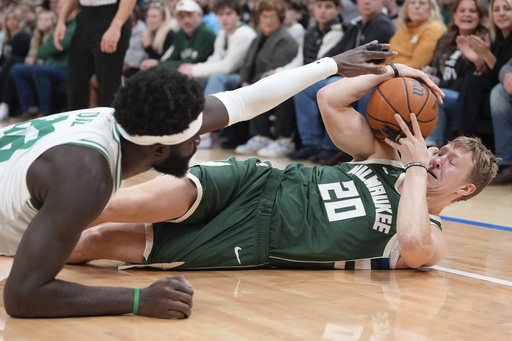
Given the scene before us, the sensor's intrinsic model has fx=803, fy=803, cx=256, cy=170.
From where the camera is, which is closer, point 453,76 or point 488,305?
point 488,305

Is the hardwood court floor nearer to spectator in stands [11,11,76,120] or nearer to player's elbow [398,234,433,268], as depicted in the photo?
player's elbow [398,234,433,268]

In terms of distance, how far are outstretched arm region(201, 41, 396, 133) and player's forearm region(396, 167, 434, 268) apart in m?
0.56

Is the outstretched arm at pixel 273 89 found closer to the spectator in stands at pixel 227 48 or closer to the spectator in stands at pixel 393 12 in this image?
the spectator in stands at pixel 393 12

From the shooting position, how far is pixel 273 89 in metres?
3.53

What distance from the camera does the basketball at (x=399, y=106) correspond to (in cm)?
396

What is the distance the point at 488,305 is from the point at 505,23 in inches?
168

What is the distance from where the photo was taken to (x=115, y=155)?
284 centimetres

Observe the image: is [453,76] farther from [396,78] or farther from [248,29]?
[396,78]

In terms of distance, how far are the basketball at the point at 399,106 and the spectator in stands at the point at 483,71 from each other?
10.6 ft

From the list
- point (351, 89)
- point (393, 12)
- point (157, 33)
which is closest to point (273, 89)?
point (351, 89)

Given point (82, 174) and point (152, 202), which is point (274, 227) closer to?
point (152, 202)

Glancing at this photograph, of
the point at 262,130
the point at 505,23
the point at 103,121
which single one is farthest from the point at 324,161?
the point at 103,121

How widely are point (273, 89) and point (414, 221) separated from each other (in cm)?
86

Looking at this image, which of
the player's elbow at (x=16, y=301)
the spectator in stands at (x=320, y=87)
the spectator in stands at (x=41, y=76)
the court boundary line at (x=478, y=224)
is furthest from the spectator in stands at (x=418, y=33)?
the player's elbow at (x=16, y=301)
